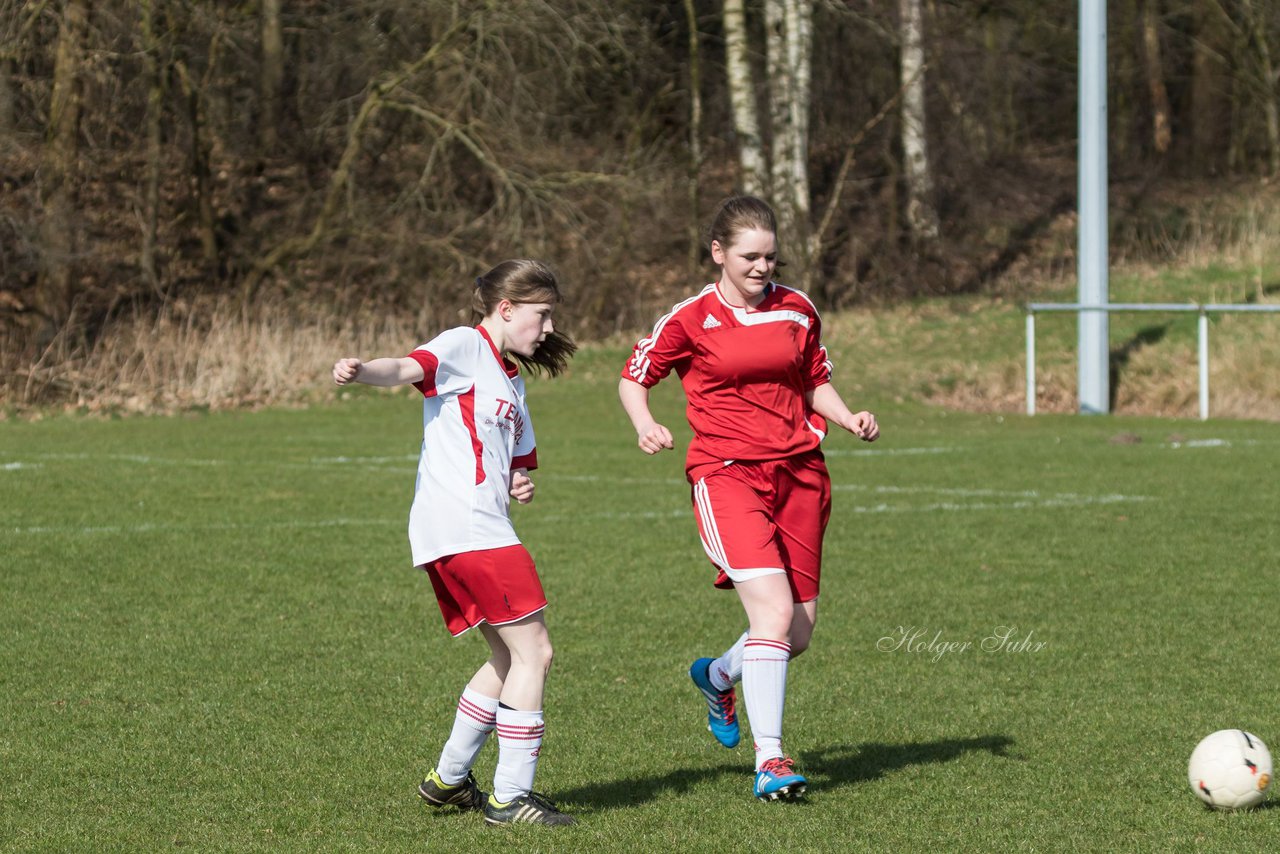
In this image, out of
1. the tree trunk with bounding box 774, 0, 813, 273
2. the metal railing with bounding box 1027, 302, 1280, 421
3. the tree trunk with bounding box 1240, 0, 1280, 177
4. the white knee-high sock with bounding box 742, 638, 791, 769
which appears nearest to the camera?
the white knee-high sock with bounding box 742, 638, 791, 769

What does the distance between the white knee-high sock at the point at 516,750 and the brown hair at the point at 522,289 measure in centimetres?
100

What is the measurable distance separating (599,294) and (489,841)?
24.1m

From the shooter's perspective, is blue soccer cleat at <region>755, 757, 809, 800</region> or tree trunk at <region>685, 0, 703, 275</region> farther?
tree trunk at <region>685, 0, 703, 275</region>

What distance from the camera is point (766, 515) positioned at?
536 cm

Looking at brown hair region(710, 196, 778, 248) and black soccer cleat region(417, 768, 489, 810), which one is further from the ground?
brown hair region(710, 196, 778, 248)

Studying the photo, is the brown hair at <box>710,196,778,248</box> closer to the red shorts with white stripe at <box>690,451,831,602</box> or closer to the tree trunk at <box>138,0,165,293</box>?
the red shorts with white stripe at <box>690,451,831,602</box>

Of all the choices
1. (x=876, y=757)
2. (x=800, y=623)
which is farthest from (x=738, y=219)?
(x=876, y=757)

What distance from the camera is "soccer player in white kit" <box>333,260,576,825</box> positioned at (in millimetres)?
4688

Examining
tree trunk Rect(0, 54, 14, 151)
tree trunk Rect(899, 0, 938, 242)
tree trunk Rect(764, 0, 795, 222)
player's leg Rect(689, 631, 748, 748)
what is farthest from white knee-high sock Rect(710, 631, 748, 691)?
tree trunk Rect(899, 0, 938, 242)

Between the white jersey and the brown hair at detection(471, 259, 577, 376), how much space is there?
0.39 feet

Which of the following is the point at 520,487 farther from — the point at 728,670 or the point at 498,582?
the point at 728,670

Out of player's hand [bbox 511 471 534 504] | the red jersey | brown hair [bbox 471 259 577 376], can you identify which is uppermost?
brown hair [bbox 471 259 577 376]

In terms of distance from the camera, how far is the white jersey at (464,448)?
4.70 metres

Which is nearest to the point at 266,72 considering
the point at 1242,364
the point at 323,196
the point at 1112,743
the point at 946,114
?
the point at 323,196
